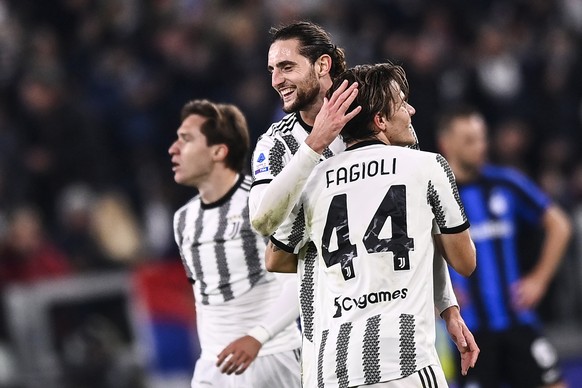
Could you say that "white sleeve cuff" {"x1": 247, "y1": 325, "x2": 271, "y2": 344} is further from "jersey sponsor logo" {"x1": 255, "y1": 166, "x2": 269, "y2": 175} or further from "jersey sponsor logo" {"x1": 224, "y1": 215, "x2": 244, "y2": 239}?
"jersey sponsor logo" {"x1": 255, "y1": 166, "x2": 269, "y2": 175}

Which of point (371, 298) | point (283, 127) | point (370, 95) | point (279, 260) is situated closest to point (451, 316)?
point (371, 298)

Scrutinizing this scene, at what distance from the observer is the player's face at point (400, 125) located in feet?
16.1

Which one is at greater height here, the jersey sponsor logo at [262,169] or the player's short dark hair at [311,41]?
the player's short dark hair at [311,41]

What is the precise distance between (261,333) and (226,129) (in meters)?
1.14

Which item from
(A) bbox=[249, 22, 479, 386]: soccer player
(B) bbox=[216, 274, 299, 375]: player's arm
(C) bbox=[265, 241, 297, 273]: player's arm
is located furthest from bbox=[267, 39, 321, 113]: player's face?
(B) bbox=[216, 274, 299, 375]: player's arm

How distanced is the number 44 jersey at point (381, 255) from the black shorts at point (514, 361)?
3093mm

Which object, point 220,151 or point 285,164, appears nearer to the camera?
point 285,164

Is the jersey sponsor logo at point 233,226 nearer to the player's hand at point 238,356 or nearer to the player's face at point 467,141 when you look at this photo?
the player's hand at point 238,356

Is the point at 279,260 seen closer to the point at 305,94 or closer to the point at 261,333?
the point at 305,94

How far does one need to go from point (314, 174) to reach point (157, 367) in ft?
21.6

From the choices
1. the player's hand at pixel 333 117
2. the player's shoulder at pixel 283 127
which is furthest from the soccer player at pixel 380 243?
the player's shoulder at pixel 283 127

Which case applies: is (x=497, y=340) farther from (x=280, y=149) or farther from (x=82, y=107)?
(x=82, y=107)

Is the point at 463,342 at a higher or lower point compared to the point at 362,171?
lower

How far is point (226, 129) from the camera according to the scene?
650cm
